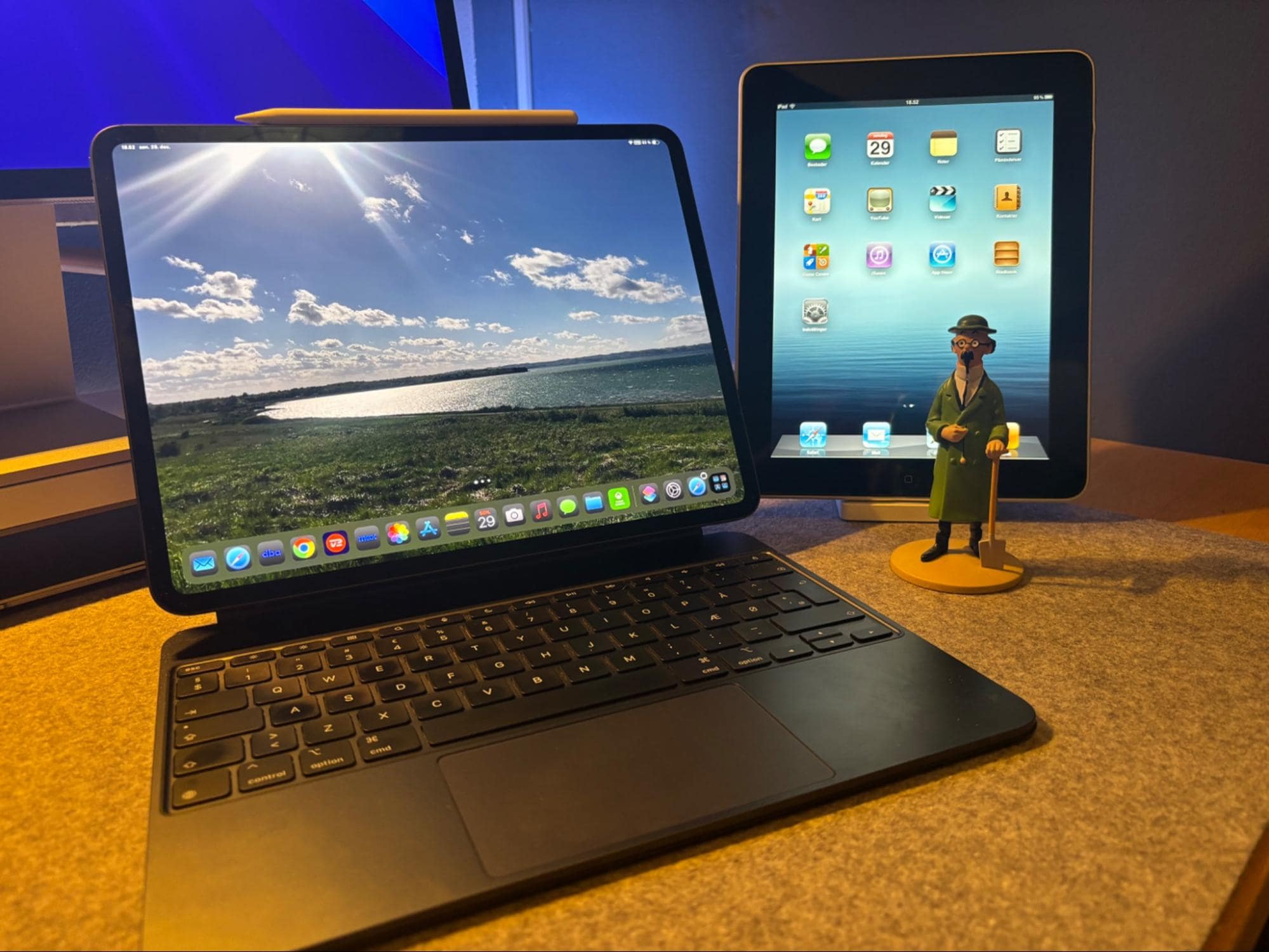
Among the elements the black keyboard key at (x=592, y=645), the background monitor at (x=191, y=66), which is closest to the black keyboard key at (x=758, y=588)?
the black keyboard key at (x=592, y=645)

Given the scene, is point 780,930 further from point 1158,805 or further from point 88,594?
point 88,594

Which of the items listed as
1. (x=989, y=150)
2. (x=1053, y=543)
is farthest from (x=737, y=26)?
(x=1053, y=543)

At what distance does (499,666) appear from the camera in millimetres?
489

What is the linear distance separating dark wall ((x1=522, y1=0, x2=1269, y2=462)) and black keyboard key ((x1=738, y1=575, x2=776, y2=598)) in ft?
2.15

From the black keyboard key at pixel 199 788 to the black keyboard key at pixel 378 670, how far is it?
0.09 meters

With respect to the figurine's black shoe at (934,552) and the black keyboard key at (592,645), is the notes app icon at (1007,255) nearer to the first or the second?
the figurine's black shoe at (934,552)

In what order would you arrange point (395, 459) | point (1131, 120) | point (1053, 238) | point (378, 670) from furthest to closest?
1. point (1131, 120)
2. point (1053, 238)
3. point (395, 459)
4. point (378, 670)

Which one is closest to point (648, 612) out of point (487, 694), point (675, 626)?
point (675, 626)

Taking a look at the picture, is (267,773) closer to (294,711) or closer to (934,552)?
(294,711)

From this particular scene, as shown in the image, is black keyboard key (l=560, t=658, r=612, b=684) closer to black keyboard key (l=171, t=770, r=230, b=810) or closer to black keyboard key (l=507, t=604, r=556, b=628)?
black keyboard key (l=507, t=604, r=556, b=628)

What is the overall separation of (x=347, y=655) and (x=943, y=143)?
0.60 metres

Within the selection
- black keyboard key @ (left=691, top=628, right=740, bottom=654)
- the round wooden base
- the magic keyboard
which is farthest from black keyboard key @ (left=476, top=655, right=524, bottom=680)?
the round wooden base

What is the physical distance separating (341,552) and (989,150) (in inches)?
23.2

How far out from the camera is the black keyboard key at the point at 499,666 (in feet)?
1.58
